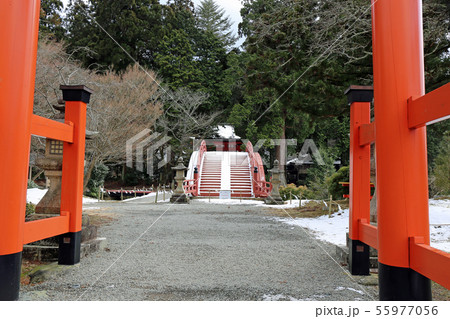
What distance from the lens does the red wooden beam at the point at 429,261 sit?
4.18ft

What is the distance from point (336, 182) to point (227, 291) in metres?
6.27

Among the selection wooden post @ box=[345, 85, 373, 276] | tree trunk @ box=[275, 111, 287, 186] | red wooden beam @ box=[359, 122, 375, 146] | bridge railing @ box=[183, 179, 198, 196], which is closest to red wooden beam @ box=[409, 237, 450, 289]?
red wooden beam @ box=[359, 122, 375, 146]

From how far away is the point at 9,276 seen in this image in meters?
1.63

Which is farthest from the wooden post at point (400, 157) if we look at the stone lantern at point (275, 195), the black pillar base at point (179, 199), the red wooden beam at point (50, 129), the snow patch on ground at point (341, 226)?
the black pillar base at point (179, 199)

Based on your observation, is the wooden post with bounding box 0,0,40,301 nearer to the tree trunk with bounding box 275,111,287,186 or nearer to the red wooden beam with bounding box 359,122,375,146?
the red wooden beam with bounding box 359,122,375,146

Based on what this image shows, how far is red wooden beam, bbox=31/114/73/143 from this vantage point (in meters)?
2.30

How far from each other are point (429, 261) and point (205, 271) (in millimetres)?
1900

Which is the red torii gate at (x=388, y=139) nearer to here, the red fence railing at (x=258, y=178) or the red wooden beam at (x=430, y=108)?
the red wooden beam at (x=430, y=108)

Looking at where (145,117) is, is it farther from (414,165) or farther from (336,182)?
(414,165)

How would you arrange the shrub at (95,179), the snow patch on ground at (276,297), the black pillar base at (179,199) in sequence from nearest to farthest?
1. the snow patch on ground at (276,297)
2. the black pillar base at (179,199)
3. the shrub at (95,179)

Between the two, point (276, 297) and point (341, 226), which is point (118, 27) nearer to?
point (341, 226)

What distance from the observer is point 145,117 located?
15836mm

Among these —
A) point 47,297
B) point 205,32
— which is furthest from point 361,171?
point 205,32

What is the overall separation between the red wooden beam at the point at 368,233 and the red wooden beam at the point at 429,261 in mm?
939
